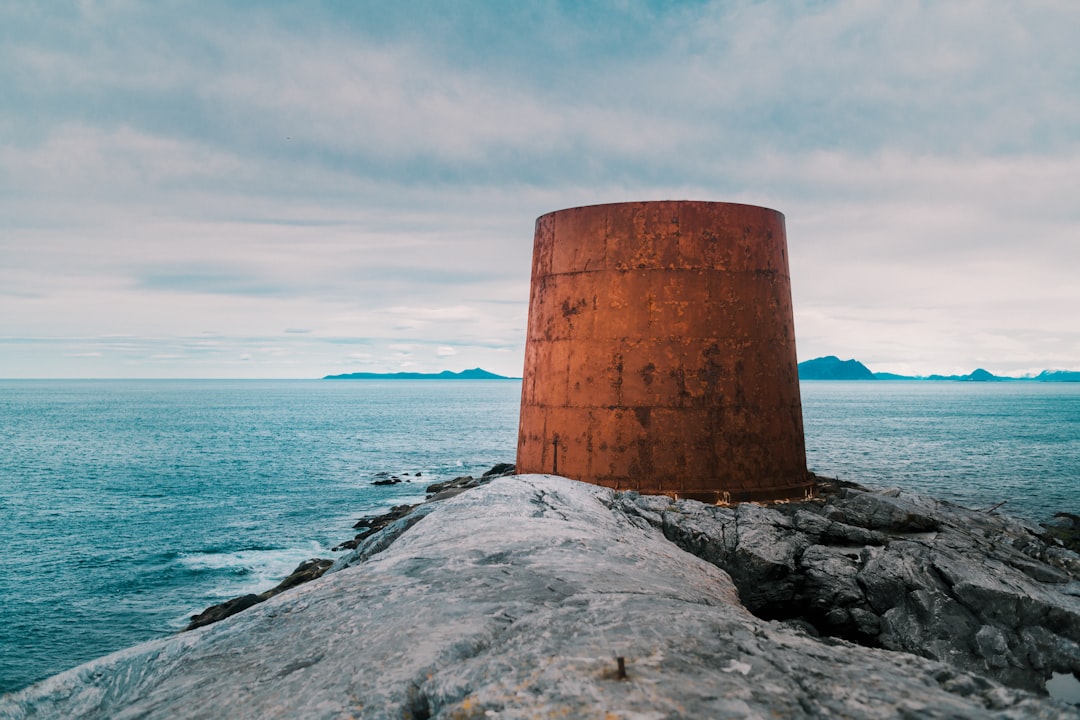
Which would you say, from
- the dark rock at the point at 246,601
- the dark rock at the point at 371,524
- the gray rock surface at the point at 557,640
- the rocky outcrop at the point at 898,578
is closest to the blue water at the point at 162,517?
the dark rock at the point at 371,524

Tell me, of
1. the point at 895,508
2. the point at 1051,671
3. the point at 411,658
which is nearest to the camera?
the point at 411,658

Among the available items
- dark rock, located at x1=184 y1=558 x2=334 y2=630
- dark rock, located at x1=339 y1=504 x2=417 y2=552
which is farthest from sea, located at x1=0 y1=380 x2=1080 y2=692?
dark rock, located at x1=184 y1=558 x2=334 y2=630

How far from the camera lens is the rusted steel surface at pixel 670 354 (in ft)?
33.4

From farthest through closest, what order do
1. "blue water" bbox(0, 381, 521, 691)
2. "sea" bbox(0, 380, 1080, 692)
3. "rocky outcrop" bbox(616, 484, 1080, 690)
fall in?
"sea" bbox(0, 380, 1080, 692) < "blue water" bbox(0, 381, 521, 691) < "rocky outcrop" bbox(616, 484, 1080, 690)

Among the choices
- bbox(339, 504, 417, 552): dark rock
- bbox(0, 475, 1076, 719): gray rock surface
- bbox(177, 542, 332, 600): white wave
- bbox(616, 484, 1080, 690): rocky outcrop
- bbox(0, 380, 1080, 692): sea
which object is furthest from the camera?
bbox(339, 504, 417, 552): dark rock

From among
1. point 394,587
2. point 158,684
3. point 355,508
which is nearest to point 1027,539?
point 394,587

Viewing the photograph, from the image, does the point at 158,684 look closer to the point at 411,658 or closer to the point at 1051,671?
the point at 411,658

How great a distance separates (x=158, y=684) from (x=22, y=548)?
24.9 metres

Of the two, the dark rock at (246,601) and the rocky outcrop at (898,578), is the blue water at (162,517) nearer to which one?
the dark rock at (246,601)

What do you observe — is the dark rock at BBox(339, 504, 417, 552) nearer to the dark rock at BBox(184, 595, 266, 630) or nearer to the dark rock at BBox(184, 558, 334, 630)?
the dark rock at BBox(184, 558, 334, 630)

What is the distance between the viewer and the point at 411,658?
13.6 feet

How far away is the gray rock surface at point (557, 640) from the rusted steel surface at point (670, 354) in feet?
6.89

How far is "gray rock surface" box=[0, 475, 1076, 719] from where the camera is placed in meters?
3.42

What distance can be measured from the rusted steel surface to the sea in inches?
445
